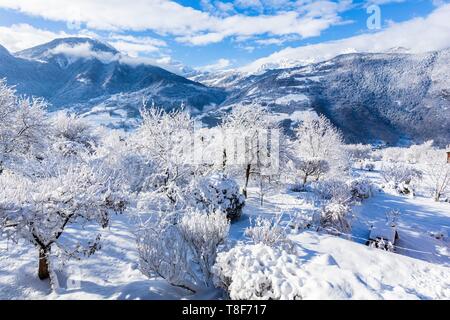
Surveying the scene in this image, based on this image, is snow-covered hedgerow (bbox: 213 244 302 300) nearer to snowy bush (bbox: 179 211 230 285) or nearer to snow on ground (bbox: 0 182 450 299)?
snow on ground (bbox: 0 182 450 299)

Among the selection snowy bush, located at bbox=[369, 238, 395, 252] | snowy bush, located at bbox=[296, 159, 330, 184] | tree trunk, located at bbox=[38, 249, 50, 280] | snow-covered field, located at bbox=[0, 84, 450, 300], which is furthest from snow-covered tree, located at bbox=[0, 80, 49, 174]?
snowy bush, located at bbox=[296, 159, 330, 184]

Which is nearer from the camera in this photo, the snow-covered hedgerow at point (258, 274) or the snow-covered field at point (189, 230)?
the snow-covered hedgerow at point (258, 274)

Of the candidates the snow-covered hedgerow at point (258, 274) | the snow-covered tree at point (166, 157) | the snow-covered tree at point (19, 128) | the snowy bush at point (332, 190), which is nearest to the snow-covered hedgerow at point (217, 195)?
the snow-covered tree at point (166, 157)

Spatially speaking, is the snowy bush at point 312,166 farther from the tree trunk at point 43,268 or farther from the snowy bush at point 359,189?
the tree trunk at point 43,268

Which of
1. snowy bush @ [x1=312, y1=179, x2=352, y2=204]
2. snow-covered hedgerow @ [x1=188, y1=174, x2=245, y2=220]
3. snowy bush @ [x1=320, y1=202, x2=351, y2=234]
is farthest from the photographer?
snowy bush @ [x1=312, y1=179, x2=352, y2=204]

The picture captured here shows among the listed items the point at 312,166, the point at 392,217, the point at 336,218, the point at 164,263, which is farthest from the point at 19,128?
the point at 392,217

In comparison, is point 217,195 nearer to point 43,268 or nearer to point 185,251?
point 185,251
